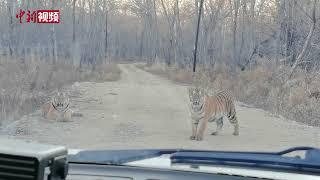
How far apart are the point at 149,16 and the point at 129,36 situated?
3219 centimetres

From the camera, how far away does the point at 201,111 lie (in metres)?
10.7

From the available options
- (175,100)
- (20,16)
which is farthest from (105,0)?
(175,100)

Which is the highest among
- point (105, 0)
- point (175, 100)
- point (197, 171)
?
point (105, 0)

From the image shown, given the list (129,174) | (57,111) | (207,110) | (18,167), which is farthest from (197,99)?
(18,167)

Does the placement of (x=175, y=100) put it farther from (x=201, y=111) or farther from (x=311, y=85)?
(x=201, y=111)

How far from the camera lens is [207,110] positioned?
10852mm

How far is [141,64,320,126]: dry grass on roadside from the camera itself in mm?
15008

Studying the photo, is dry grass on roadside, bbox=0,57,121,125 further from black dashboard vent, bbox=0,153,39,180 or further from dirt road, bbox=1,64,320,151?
black dashboard vent, bbox=0,153,39,180

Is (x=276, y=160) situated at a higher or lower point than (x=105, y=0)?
lower

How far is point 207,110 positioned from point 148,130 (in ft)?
4.66

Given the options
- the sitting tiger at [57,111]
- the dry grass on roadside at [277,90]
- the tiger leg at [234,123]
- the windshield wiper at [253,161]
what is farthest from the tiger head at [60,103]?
the windshield wiper at [253,161]

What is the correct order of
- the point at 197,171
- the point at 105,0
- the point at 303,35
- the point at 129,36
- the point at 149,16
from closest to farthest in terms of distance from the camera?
the point at 197,171 → the point at 303,35 → the point at 105,0 → the point at 149,16 → the point at 129,36

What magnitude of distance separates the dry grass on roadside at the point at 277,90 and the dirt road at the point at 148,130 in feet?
2.14

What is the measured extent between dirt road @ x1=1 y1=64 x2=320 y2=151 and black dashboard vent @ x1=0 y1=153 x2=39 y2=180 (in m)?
7.29
